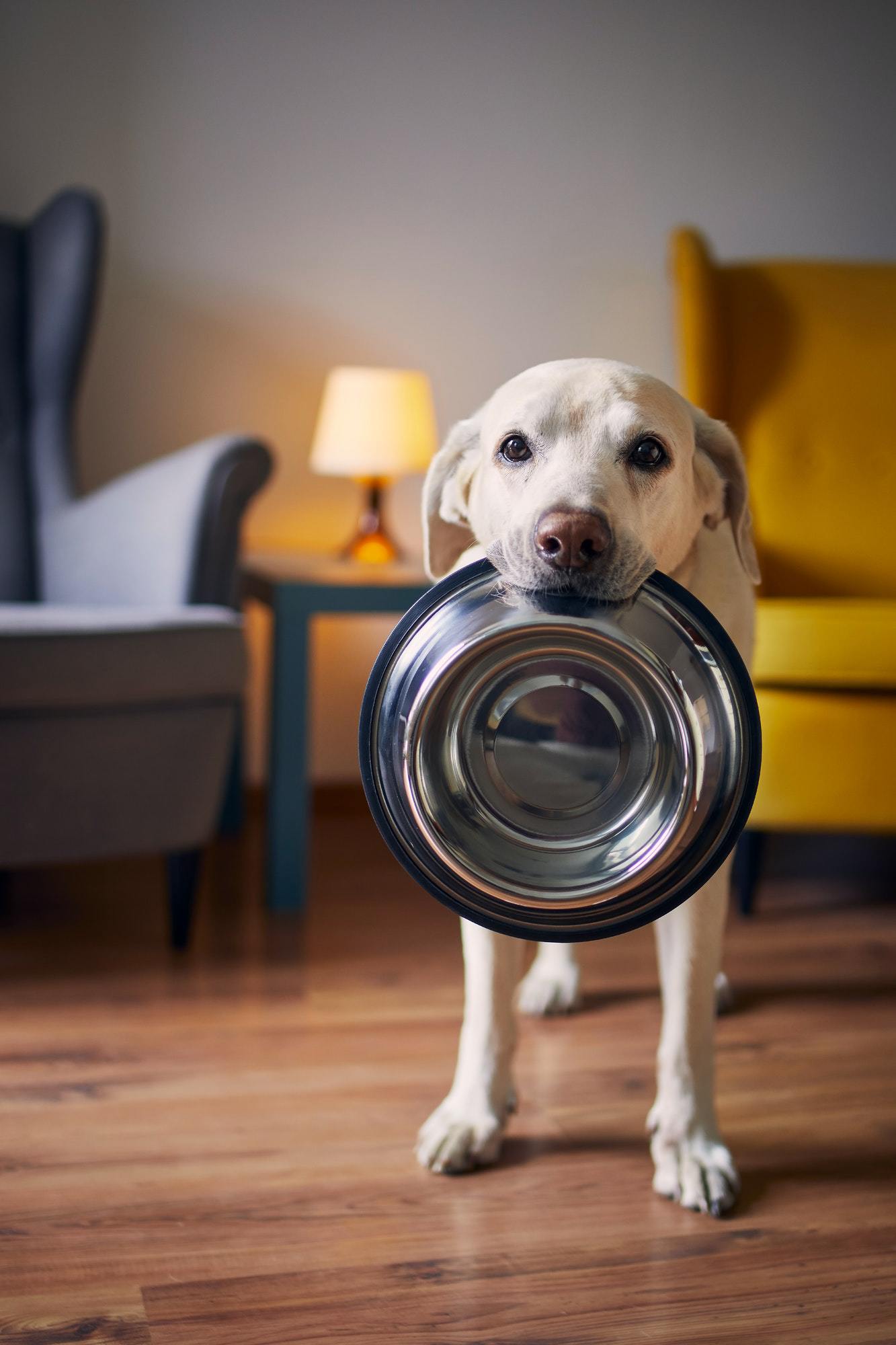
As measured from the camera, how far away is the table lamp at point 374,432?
2736 mm

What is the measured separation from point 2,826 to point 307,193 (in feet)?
6.14

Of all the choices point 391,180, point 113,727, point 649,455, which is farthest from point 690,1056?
point 391,180

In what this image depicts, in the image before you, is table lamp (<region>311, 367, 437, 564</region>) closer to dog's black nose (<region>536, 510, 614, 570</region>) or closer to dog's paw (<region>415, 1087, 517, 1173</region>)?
dog's paw (<region>415, 1087, 517, 1173</region>)

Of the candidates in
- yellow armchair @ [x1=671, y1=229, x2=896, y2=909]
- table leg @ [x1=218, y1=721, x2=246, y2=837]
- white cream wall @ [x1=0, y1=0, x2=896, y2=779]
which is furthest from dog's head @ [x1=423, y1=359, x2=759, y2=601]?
white cream wall @ [x1=0, y1=0, x2=896, y2=779]

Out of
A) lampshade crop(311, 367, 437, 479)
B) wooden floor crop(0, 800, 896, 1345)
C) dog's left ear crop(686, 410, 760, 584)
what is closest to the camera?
wooden floor crop(0, 800, 896, 1345)

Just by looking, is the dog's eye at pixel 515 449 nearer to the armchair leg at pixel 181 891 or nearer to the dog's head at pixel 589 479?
the dog's head at pixel 589 479

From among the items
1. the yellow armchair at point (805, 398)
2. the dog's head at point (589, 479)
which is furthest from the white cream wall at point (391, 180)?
the dog's head at point (589, 479)

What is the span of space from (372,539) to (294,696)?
706 millimetres

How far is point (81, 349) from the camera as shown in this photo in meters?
2.57

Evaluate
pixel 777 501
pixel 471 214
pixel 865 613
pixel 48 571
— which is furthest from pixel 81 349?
pixel 865 613

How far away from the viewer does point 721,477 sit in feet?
4.11

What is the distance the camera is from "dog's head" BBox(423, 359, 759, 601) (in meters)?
1.00

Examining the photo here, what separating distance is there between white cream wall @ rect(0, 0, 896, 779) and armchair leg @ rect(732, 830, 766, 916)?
119 cm

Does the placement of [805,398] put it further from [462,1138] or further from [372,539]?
[462,1138]
